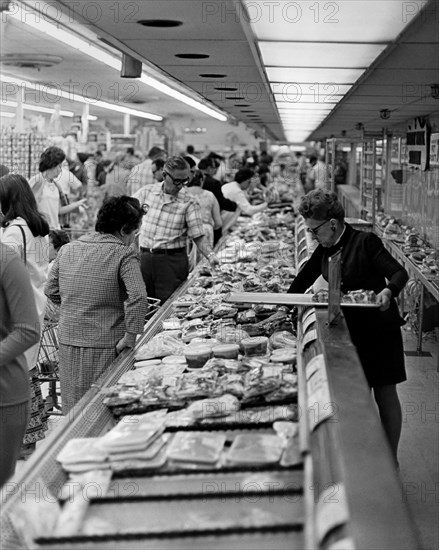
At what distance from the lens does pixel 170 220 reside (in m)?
6.67

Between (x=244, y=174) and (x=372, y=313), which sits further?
(x=244, y=174)

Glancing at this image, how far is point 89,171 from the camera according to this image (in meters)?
17.4

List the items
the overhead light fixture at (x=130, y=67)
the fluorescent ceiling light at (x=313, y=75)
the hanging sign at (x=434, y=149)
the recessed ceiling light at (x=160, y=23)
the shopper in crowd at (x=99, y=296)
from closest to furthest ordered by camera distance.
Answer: the recessed ceiling light at (x=160, y=23), the shopper in crowd at (x=99, y=296), the fluorescent ceiling light at (x=313, y=75), the overhead light fixture at (x=130, y=67), the hanging sign at (x=434, y=149)

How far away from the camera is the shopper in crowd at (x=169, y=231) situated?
654cm

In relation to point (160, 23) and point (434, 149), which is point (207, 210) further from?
point (160, 23)

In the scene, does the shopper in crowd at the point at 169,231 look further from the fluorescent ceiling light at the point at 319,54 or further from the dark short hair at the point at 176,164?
the fluorescent ceiling light at the point at 319,54

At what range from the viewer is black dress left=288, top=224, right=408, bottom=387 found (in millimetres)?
4320

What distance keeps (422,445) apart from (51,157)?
5.23 m

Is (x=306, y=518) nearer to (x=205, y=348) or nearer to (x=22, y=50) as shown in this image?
(x=205, y=348)

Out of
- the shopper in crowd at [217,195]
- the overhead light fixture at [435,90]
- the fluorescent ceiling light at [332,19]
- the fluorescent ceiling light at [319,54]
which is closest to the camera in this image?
the fluorescent ceiling light at [332,19]

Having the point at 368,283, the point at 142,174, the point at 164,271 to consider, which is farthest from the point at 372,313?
Answer: the point at 142,174

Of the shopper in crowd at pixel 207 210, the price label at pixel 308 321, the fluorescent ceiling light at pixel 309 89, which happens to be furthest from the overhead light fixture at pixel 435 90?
the shopper in crowd at pixel 207 210

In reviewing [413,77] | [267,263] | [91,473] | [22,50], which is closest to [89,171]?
[22,50]

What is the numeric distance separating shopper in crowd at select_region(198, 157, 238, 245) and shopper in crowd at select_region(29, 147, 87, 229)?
2.27 m
